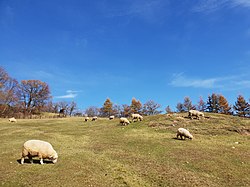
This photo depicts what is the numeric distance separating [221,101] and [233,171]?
90.9m

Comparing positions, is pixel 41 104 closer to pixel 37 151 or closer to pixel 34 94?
pixel 34 94

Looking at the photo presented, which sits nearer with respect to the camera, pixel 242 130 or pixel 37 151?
pixel 37 151

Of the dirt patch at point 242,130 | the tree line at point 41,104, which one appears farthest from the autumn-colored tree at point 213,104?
the dirt patch at point 242,130

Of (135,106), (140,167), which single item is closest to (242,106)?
(135,106)

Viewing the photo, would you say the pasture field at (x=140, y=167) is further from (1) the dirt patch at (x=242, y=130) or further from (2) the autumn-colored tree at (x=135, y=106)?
(2) the autumn-colored tree at (x=135, y=106)

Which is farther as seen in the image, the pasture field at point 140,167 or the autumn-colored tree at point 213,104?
the autumn-colored tree at point 213,104

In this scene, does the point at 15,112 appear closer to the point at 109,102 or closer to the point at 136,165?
the point at 109,102

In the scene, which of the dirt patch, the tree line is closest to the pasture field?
the dirt patch

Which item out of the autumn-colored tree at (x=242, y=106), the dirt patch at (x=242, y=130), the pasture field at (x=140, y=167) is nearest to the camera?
the pasture field at (x=140, y=167)

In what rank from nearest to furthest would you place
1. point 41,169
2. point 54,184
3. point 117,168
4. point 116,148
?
point 54,184, point 41,169, point 117,168, point 116,148

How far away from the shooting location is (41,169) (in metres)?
15.0

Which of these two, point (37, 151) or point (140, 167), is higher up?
point (37, 151)

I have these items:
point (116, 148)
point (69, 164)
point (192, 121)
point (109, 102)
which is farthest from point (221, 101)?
point (69, 164)

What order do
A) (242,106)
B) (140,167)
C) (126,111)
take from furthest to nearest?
(126,111) → (242,106) → (140,167)
